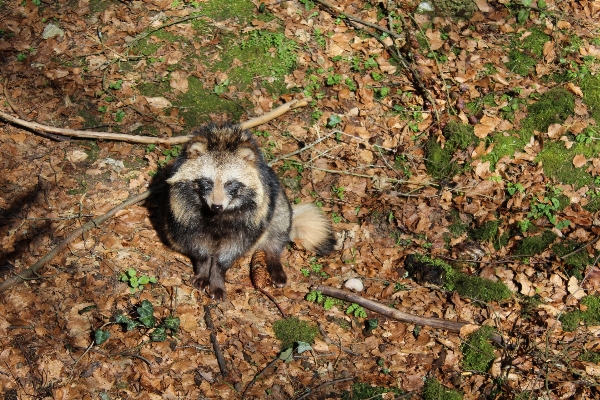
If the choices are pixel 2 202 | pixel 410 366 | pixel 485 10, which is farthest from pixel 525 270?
pixel 2 202

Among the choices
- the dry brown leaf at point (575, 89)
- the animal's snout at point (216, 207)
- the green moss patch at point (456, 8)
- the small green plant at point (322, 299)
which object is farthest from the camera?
the green moss patch at point (456, 8)

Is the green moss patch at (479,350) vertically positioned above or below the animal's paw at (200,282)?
above

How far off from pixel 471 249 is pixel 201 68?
13.8 ft

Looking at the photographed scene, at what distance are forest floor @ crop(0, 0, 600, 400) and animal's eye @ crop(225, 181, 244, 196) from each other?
4.05 ft

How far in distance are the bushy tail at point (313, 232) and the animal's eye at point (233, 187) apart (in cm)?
135

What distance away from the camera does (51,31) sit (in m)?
7.73

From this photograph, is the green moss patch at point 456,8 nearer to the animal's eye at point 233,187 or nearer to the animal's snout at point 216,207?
the animal's eye at point 233,187

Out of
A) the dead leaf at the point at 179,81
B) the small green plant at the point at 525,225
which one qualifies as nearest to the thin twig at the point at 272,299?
the small green plant at the point at 525,225

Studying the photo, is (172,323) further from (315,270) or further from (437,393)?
(437,393)

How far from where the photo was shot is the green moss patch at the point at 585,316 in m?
5.45

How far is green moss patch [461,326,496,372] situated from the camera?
514 cm

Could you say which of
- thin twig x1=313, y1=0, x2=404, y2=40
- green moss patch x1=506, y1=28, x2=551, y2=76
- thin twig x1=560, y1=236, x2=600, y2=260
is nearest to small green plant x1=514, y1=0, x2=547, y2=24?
green moss patch x1=506, y1=28, x2=551, y2=76

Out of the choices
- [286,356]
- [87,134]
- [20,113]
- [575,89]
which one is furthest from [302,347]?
[575,89]

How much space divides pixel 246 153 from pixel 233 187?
0.34 m
